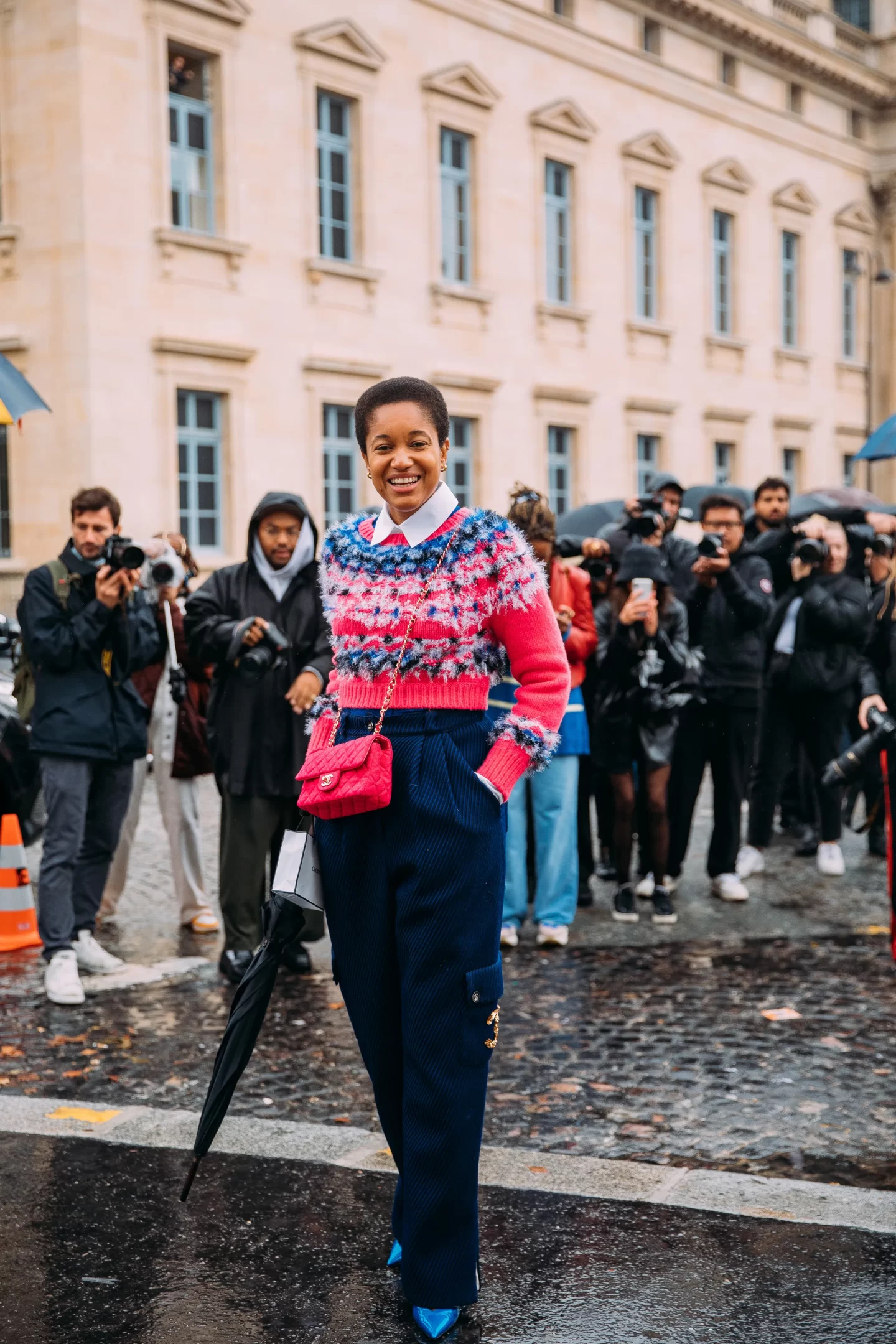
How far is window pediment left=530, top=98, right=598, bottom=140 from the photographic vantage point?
89.8 feet

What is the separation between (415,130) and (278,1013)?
A: 20.9 metres

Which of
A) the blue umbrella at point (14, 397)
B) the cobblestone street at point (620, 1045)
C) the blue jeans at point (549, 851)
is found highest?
the blue umbrella at point (14, 397)

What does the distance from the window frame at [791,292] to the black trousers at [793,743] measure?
2680 centimetres

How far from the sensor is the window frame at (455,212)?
83.9 ft

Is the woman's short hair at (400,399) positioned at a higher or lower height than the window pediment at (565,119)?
lower

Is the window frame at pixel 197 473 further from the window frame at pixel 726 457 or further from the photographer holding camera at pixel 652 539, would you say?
the window frame at pixel 726 457

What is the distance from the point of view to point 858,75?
36.8m

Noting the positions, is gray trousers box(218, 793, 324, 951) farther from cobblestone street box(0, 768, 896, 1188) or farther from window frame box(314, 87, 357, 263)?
window frame box(314, 87, 357, 263)

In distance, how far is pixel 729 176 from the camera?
107 ft

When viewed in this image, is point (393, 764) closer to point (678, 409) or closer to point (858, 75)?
point (678, 409)

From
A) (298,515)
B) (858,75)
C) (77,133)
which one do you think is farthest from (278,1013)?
(858,75)

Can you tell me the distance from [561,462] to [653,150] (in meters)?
6.60

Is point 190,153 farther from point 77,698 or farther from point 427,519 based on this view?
point 427,519

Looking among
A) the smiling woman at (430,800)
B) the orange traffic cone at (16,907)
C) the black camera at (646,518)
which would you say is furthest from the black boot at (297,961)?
the smiling woman at (430,800)
